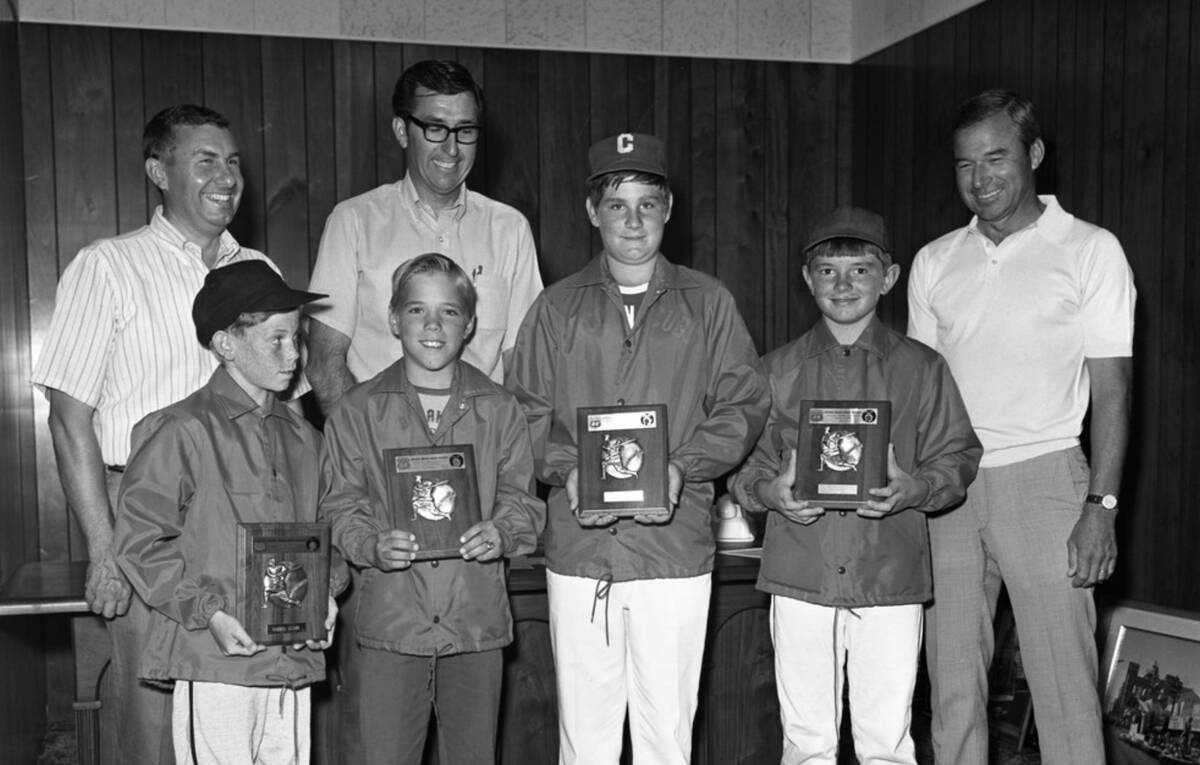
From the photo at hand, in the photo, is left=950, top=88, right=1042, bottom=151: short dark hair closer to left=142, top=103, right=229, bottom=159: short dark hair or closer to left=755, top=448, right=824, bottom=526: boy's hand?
left=755, top=448, right=824, bottom=526: boy's hand

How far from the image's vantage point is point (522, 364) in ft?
10.4

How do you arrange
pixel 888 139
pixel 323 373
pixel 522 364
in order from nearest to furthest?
pixel 522 364 → pixel 323 373 → pixel 888 139

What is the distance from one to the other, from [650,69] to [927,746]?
3.34 meters

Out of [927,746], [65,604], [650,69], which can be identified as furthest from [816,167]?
[65,604]

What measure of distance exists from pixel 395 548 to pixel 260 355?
56cm

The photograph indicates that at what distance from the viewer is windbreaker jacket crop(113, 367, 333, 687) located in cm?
272

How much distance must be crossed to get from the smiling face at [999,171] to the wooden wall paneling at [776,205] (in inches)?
112

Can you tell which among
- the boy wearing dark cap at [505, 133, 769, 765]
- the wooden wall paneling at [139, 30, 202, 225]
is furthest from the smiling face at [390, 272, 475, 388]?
the wooden wall paneling at [139, 30, 202, 225]

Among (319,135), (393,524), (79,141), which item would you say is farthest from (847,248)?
(79,141)

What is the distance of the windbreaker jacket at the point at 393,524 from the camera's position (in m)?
2.92

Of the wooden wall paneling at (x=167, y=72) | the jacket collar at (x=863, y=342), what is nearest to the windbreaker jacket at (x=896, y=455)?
the jacket collar at (x=863, y=342)

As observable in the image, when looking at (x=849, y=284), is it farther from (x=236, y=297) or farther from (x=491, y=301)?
(x=236, y=297)

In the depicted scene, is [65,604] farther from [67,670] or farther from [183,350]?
[67,670]

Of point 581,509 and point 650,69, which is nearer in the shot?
point 581,509
